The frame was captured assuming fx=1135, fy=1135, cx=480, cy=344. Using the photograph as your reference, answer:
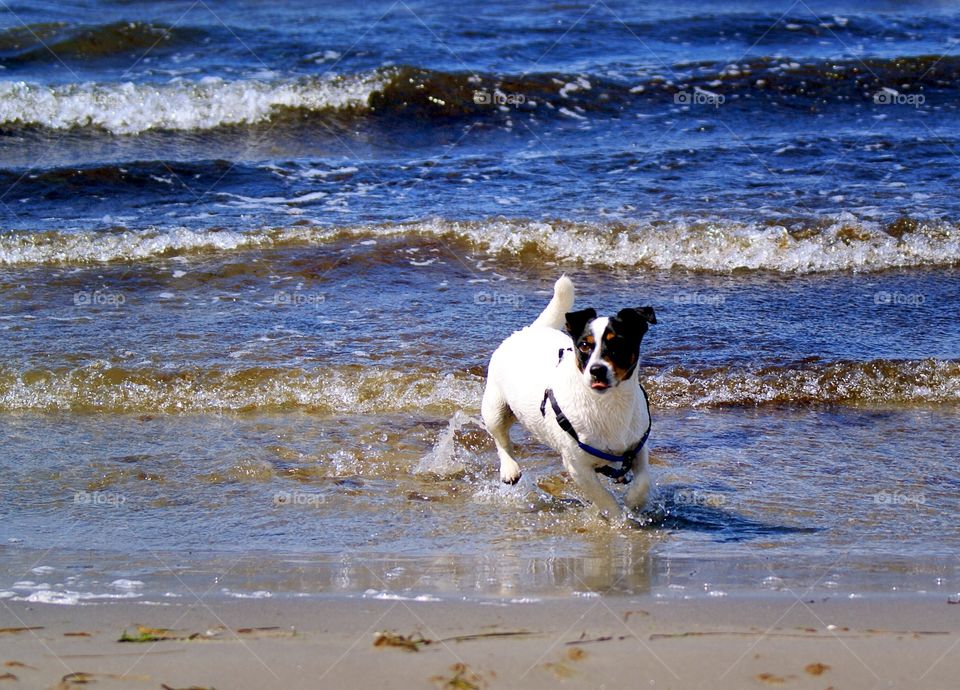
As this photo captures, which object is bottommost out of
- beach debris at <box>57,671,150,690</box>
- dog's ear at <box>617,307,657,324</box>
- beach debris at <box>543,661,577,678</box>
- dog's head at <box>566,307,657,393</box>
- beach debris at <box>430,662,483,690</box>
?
beach debris at <box>543,661,577,678</box>

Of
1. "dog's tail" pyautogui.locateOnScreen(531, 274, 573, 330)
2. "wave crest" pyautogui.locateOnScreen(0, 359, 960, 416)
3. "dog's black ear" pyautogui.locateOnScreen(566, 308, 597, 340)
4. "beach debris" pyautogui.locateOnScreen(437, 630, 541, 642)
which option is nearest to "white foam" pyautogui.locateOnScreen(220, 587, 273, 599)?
"beach debris" pyautogui.locateOnScreen(437, 630, 541, 642)

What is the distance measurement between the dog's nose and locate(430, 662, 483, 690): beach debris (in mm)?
1717

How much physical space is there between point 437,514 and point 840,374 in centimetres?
332

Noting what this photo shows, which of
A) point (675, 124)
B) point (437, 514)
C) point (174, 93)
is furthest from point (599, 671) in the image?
point (174, 93)

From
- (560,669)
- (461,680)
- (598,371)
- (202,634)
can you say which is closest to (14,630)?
(202,634)

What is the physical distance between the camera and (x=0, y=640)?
4.07 metres

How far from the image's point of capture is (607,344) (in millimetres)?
5199

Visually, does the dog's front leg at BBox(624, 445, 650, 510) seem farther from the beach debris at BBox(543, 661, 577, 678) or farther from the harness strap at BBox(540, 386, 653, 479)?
the beach debris at BBox(543, 661, 577, 678)

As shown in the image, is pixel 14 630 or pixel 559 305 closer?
pixel 14 630

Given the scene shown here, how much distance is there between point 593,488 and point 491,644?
5.63 feet

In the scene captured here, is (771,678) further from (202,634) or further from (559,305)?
(559,305)

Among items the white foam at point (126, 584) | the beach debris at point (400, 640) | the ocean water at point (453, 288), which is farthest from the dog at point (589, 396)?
the white foam at point (126, 584)

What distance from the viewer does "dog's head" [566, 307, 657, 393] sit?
17.0ft

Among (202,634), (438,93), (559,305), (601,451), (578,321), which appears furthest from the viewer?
(438,93)
